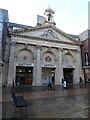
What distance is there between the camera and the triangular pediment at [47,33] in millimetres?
34494

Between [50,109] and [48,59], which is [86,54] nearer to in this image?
[48,59]

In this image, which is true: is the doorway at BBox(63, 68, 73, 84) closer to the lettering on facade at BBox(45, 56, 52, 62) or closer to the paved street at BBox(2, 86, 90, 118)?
the lettering on facade at BBox(45, 56, 52, 62)

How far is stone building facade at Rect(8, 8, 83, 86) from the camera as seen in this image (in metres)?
32.8

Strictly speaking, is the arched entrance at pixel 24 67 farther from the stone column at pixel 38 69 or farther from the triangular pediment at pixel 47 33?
the triangular pediment at pixel 47 33

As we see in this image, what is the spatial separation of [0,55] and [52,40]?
44.4 feet

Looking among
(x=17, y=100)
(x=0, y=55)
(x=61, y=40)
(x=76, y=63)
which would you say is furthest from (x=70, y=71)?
(x=17, y=100)

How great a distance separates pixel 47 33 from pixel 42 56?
5899 mm

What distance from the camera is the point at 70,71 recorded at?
4019cm

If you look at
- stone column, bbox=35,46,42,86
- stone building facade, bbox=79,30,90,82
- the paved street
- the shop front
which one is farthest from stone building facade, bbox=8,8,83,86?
the paved street

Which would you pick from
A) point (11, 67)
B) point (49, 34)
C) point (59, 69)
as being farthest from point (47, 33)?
point (11, 67)

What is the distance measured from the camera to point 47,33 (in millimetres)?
36719

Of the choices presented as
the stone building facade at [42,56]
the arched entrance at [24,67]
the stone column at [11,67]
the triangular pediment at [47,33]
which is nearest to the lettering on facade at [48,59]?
the stone building facade at [42,56]

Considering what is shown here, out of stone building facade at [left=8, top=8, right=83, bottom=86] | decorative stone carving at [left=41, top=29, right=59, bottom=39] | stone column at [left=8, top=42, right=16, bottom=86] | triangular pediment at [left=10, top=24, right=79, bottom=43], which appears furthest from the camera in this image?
decorative stone carving at [left=41, top=29, right=59, bottom=39]

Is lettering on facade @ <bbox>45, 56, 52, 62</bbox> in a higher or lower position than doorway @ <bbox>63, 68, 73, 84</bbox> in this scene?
higher
